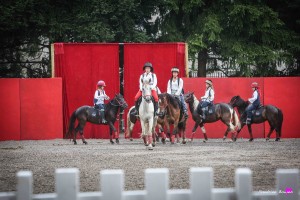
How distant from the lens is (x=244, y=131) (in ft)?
92.6

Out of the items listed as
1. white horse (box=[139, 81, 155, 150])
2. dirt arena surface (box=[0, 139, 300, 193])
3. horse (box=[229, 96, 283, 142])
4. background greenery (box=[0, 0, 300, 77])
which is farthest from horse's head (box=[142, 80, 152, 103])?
background greenery (box=[0, 0, 300, 77])

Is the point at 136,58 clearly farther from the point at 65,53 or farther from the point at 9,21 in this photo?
the point at 9,21

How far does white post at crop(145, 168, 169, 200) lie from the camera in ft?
11.9

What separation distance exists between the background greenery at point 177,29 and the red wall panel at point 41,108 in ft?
15.4

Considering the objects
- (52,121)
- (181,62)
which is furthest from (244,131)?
(52,121)

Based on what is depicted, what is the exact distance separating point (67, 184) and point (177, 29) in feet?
107

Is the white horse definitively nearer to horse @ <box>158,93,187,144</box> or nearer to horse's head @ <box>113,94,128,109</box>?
horse @ <box>158,93,187,144</box>

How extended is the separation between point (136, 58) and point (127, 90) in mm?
1351

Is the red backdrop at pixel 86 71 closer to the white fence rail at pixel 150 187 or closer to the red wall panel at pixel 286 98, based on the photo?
the red wall panel at pixel 286 98

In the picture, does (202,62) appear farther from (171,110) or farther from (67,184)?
(67,184)

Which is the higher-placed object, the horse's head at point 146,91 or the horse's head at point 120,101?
the horse's head at point 146,91

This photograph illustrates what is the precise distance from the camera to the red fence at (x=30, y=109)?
89.3ft

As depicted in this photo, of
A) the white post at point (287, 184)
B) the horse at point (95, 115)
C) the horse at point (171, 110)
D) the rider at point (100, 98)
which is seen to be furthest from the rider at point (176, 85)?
the white post at point (287, 184)

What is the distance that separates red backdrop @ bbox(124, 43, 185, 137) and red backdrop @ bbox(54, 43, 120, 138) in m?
0.45
